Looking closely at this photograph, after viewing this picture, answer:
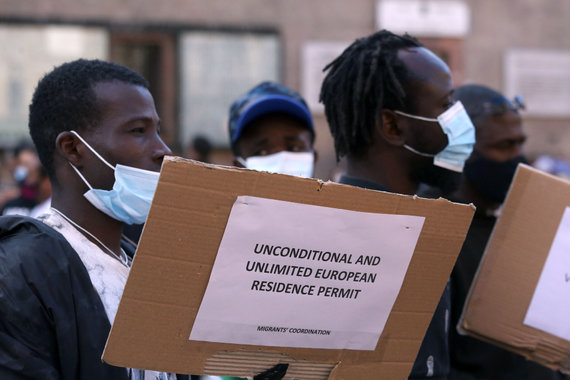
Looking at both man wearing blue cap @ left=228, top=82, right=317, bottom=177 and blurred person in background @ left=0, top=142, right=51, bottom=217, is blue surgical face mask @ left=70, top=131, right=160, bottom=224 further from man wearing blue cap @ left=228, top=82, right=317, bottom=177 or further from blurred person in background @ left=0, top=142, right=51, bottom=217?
blurred person in background @ left=0, top=142, right=51, bottom=217

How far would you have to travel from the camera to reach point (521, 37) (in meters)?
11.9

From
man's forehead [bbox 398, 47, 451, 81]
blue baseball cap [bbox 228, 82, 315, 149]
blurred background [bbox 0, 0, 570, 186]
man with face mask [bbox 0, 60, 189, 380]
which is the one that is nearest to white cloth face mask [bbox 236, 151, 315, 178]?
blue baseball cap [bbox 228, 82, 315, 149]

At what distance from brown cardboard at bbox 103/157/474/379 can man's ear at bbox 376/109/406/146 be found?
687 millimetres

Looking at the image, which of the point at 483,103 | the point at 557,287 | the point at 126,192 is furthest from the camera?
the point at 483,103

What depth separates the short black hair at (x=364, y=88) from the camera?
9.02ft

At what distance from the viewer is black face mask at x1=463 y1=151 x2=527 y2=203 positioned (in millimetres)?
3475

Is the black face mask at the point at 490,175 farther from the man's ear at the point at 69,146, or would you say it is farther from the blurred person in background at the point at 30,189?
the blurred person in background at the point at 30,189

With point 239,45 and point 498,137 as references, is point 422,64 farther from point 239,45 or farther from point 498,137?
point 239,45

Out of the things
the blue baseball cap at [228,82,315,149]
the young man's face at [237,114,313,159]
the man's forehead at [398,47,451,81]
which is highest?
the man's forehead at [398,47,451,81]

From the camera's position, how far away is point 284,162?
3.49m

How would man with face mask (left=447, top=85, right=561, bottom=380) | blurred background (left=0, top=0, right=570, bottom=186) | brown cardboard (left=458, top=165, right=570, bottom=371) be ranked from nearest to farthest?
1. brown cardboard (left=458, top=165, right=570, bottom=371)
2. man with face mask (left=447, top=85, right=561, bottom=380)
3. blurred background (left=0, top=0, right=570, bottom=186)

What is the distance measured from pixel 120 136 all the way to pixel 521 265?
1290 mm

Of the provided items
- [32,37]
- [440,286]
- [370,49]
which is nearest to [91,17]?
[32,37]

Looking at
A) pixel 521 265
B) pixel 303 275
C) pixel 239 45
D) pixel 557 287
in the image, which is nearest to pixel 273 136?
pixel 521 265
